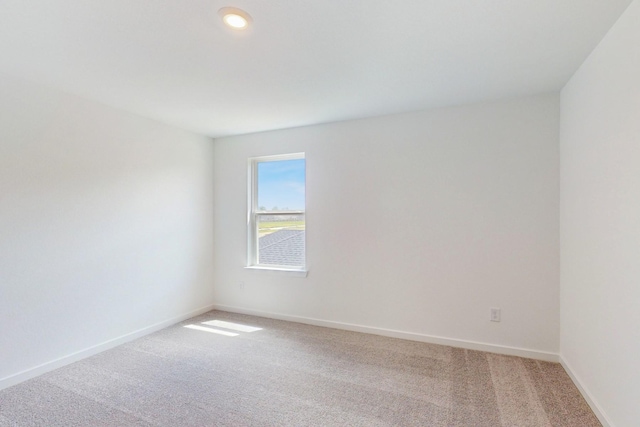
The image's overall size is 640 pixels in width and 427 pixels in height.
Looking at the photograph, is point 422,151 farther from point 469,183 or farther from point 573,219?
point 573,219

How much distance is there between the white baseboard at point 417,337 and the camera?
269cm

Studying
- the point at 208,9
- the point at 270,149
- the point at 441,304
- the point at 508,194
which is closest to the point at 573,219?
the point at 508,194

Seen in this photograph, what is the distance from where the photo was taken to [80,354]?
2.73m

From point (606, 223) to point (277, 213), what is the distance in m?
3.12

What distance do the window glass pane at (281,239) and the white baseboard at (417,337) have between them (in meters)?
0.66

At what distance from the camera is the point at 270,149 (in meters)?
3.88

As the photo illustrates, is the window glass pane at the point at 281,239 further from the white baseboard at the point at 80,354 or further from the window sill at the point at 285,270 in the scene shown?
the white baseboard at the point at 80,354

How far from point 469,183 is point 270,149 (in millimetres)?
2325

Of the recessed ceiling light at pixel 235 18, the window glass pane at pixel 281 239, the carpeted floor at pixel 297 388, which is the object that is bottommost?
the carpeted floor at pixel 297 388

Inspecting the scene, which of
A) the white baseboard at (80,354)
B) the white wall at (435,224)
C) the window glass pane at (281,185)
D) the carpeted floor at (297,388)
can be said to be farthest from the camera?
the window glass pane at (281,185)

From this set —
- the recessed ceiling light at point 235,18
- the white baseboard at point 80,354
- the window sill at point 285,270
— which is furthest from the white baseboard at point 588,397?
the white baseboard at point 80,354

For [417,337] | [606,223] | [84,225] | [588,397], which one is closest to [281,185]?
[84,225]

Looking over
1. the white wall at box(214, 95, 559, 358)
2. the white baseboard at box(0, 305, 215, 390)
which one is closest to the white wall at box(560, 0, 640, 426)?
the white wall at box(214, 95, 559, 358)

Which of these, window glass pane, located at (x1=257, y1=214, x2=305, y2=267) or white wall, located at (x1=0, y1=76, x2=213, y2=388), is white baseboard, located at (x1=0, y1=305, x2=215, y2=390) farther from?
window glass pane, located at (x1=257, y1=214, x2=305, y2=267)
